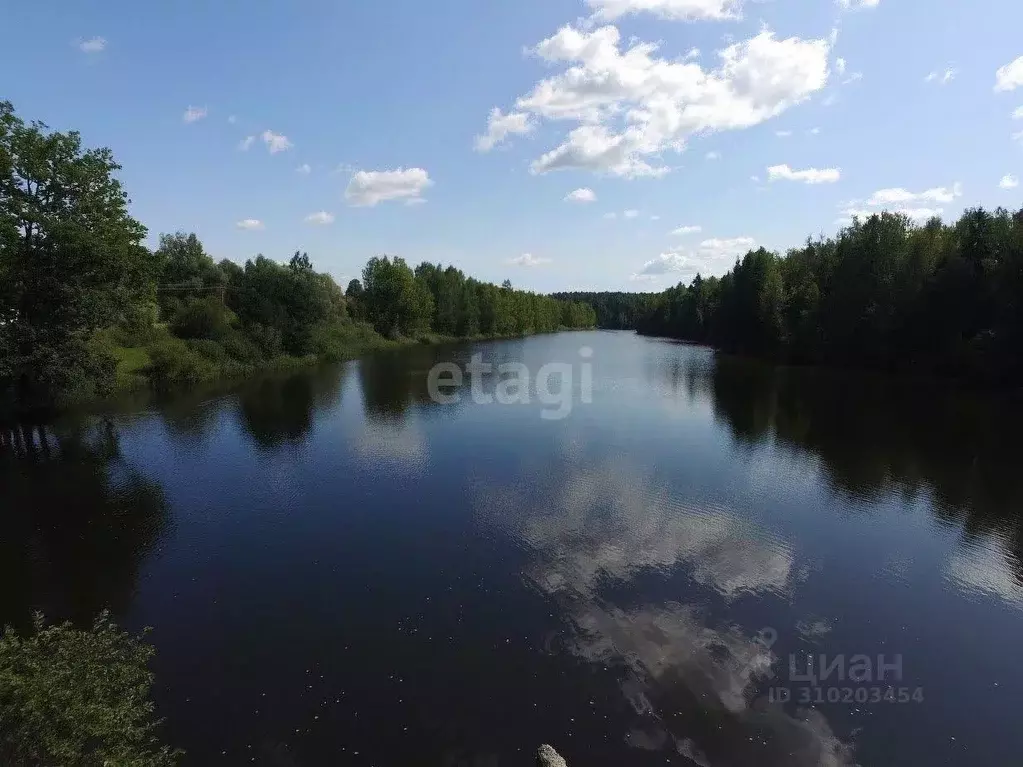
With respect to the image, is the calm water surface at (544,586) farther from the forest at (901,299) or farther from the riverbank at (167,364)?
the forest at (901,299)

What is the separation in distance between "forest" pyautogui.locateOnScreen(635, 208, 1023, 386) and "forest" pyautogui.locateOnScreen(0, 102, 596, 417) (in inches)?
2092

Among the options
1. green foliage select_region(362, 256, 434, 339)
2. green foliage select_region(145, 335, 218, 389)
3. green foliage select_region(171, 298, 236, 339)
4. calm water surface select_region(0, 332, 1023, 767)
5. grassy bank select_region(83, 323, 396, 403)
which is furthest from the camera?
Result: green foliage select_region(362, 256, 434, 339)

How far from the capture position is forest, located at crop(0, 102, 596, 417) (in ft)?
86.4

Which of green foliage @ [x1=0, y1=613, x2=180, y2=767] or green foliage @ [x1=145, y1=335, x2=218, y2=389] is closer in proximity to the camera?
green foliage @ [x1=0, y1=613, x2=180, y2=767]

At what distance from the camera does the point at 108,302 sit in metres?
28.1

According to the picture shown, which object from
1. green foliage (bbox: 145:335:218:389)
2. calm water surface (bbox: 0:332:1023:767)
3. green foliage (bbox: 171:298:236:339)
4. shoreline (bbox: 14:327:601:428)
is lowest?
calm water surface (bbox: 0:332:1023:767)

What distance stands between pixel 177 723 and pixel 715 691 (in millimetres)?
8508

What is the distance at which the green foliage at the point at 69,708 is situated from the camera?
5.98m

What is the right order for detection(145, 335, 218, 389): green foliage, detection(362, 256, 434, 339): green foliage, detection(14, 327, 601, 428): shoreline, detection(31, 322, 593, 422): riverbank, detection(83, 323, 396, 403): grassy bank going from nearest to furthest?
detection(14, 327, 601, 428): shoreline
detection(31, 322, 593, 422): riverbank
detection(83, 323, 396, 403): grassy bank
detection(145, 335, 218, 389): green foliage
detection(362, 256, 434, 339): green foliage

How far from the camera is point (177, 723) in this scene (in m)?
8.46

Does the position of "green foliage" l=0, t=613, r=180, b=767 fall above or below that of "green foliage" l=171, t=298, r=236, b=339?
below

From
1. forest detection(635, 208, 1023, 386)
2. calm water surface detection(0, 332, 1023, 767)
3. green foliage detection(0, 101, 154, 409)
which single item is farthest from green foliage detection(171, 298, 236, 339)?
forest detection(635, 208, 1023, 386)

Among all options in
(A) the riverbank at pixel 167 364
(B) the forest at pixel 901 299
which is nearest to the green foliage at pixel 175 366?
(A) the riverbank at pixel 167 364

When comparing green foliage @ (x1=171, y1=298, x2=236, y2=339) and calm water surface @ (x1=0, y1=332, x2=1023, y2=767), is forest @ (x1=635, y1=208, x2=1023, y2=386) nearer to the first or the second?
calm water surface @ (x1=0, y1=332, x2=1023, y2=767)
